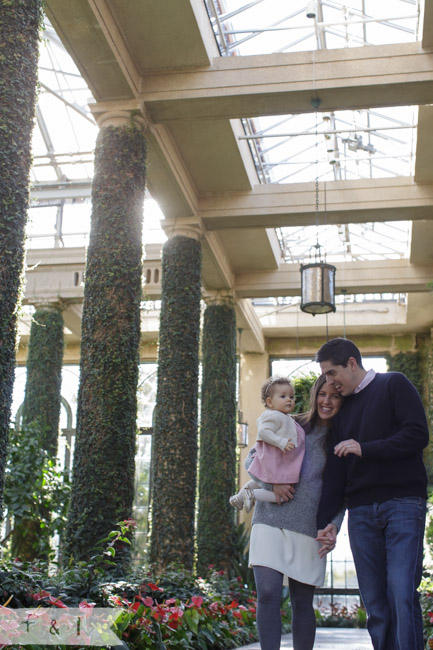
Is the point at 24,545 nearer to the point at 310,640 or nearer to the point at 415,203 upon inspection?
the point at 415,203

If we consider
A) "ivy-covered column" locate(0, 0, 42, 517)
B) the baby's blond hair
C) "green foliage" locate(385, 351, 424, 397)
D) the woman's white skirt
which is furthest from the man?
"green foliage" locate(385, 351, 424, 397)

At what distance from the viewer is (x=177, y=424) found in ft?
30.8

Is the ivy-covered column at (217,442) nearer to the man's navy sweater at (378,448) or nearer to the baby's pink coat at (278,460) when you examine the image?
the baby's pink coat at (278,460)

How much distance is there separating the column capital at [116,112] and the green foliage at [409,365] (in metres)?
10.6

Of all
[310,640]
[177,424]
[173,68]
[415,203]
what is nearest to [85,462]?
[177,424]

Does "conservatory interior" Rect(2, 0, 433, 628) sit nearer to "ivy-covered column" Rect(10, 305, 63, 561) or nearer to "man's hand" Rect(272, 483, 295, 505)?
"ivy-covered column" Rect(10, 305, 63, 561)

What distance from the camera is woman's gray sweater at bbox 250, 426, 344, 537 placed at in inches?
133

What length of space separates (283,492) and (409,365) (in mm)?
14009

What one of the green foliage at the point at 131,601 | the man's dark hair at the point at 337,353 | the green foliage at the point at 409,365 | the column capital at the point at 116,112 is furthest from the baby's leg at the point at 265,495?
the green foliage at the point at 409,365

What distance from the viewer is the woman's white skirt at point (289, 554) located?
131 inches

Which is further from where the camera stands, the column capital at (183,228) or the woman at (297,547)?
the column capital at (183,228)

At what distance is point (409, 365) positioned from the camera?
1680cm

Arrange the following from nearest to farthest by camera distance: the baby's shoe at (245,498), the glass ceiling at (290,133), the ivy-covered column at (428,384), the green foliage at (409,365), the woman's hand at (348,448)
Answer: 1. the woman's hand at (348,448)
2. the baby's shoe at (245,498)
3. the glass ceiling at (290,133)
4. the ivy-covered column at (428,384)
5. the green foliage at (409,365)

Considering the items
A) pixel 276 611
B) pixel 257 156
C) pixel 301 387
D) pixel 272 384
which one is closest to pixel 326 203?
pixel 257 156
